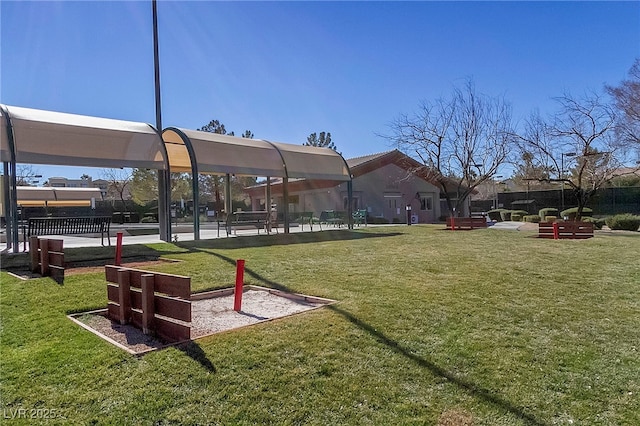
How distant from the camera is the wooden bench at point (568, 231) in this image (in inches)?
614

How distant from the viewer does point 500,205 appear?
4412cm

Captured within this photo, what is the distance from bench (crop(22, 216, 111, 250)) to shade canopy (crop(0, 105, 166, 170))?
5.82 feet

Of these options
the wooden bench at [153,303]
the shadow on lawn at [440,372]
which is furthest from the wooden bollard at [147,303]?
the shadow on lawn at [440,372]

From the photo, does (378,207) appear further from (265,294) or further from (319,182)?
(265,294)

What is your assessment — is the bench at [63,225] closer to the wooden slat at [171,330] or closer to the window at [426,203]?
the wooden slat at [171,330]

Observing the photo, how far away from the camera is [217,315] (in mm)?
5492

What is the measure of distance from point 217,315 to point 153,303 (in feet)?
3.24

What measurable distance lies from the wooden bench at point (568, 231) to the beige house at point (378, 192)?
15.7 meters

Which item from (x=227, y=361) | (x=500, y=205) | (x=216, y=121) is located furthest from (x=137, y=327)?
(x=500, y=205)

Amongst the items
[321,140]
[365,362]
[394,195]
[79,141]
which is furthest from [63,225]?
[321,140]

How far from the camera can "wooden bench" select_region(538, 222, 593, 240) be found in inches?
614

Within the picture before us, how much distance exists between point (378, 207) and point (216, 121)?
60.0ft

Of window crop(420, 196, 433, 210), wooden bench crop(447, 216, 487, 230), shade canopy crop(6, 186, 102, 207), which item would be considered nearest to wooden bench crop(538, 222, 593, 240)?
wooden bench crop(447, 216, 487, 230)

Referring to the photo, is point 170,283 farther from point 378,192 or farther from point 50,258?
point 378,192
